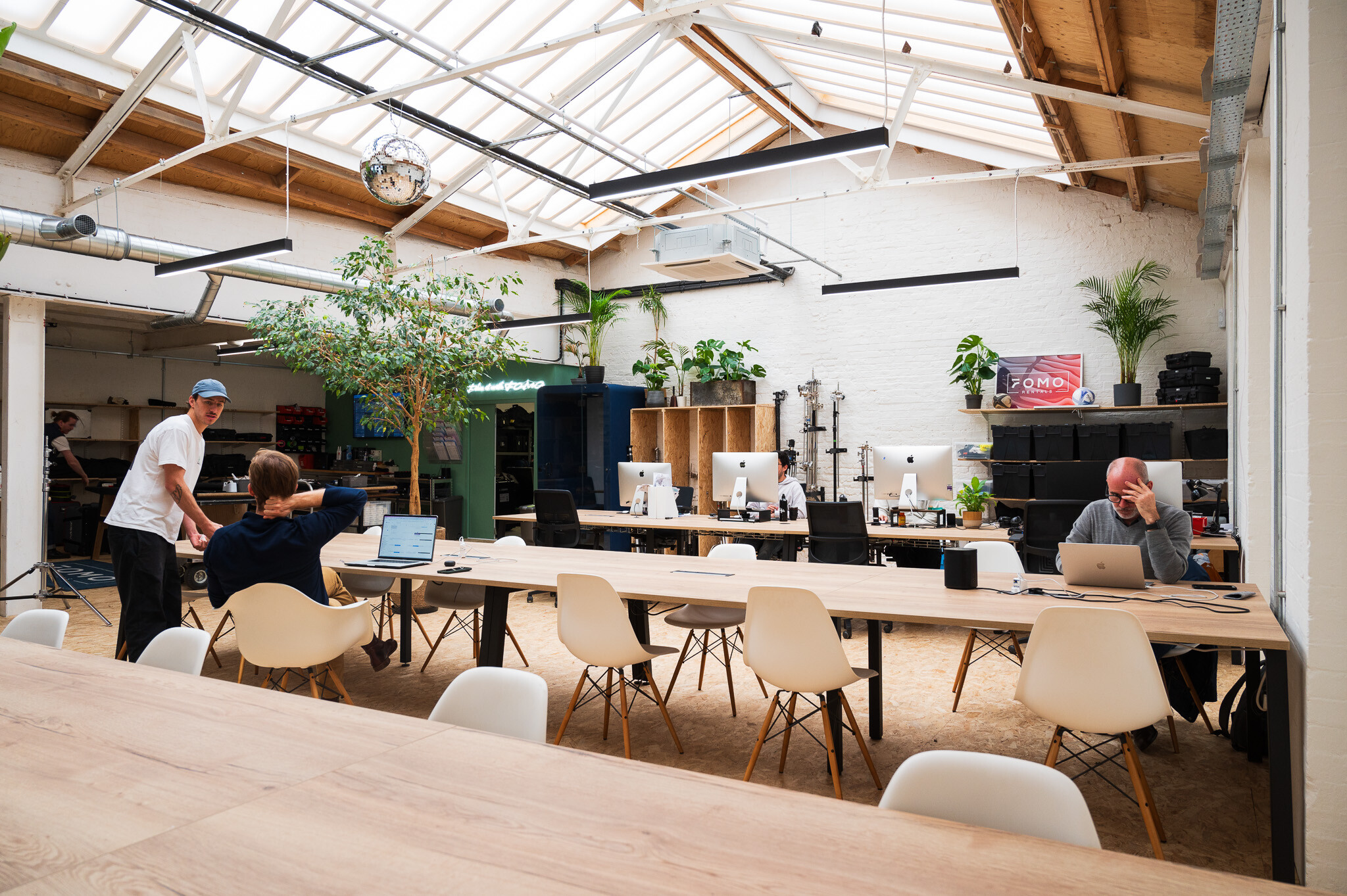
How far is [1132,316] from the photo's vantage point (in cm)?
810

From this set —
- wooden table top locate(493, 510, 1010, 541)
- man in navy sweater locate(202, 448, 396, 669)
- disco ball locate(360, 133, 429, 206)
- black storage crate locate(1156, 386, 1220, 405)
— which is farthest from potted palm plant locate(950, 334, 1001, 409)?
man in navy sweater locate(202, 448, 396, 669)

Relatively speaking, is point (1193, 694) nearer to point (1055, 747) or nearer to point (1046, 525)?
point (1055, 747)

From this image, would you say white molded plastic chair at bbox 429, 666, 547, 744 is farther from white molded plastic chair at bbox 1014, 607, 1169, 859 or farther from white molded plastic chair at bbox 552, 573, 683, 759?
white molded plastic chair at bbox 1014, 607, 1169, 859

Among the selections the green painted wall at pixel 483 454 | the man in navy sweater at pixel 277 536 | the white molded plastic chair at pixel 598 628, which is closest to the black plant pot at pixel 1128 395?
the white molded plastic chair at pixel 598 628

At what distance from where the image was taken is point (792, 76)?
8.95 metres

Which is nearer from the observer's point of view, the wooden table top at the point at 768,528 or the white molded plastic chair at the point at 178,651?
the white molded plastic chair at the point at 178,651

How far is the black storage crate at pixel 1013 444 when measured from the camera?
8266mm

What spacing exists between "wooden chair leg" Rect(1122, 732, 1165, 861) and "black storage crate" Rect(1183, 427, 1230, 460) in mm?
5828

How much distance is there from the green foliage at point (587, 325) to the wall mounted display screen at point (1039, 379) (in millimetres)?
5023

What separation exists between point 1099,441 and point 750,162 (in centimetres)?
496

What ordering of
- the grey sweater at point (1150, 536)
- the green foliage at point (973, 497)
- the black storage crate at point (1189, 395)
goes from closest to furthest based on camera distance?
the grey sweater at point (1150, 536)
the green foliage at point (973, 497)
the black storage crate at point (1189, 395)

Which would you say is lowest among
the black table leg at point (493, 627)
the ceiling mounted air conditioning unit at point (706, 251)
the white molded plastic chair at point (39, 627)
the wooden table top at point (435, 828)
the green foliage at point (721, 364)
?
the black table leg at point (493, 627)

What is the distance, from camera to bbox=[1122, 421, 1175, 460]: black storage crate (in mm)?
7703

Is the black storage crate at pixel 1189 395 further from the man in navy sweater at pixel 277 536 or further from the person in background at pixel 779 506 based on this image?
the man in navy sweater at pixel 277 536
